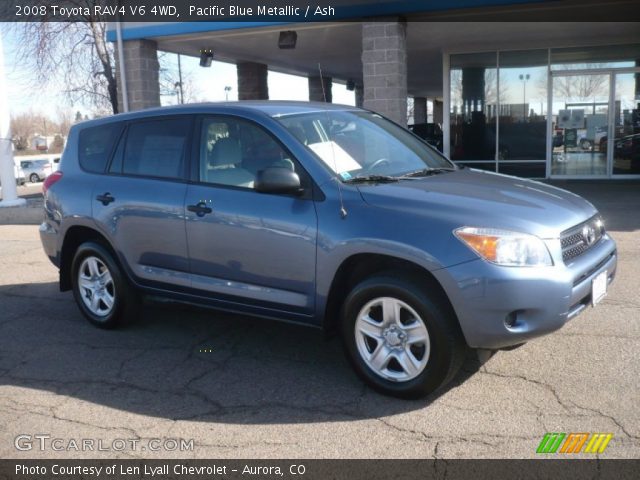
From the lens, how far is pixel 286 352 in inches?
193

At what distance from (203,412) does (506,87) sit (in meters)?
14.1

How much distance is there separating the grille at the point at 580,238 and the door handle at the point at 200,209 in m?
2.39

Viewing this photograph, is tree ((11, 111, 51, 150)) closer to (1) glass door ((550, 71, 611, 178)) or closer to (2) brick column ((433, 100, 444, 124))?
(2) brick column ((433, 100, 444, 124))

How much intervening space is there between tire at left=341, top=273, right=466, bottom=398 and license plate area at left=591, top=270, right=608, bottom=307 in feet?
2.92

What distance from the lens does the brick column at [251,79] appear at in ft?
63.5

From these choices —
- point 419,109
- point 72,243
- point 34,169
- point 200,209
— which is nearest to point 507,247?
point 200,209

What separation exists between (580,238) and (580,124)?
12785 mm

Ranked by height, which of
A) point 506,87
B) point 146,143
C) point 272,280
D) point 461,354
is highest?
point 506,87

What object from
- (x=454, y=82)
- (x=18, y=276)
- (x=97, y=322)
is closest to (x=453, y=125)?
(x=454, y=82)

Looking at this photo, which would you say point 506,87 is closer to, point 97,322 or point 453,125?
point 453,125

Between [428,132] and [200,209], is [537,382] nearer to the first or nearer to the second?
Answer: [200,209]

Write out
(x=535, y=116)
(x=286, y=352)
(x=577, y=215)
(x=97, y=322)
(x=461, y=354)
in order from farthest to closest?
(x=535, y=116) → (x=97, y=322) → (x=286, y=352) → (x=577, y=215) → (x=461, y=354)

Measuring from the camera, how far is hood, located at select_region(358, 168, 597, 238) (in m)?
3.73

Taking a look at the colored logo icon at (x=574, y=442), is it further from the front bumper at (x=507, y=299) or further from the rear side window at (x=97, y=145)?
the rear side window at (x=97, y=145)
